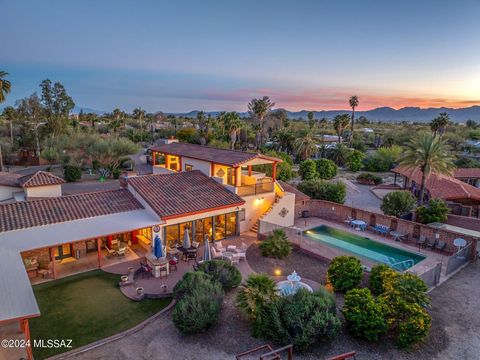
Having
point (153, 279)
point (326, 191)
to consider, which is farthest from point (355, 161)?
point (153, 279)

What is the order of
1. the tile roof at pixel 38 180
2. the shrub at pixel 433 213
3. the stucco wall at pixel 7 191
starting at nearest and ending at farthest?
1. the shrub at pixel 433 213
2. the tile roof at pixel 38 180
3. the stucco wall at pixel 7 191

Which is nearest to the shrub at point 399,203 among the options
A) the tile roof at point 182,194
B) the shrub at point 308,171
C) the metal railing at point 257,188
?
the metal railing at point 257,188

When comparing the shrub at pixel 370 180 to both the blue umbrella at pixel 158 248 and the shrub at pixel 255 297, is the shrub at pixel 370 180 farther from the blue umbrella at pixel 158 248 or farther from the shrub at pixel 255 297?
the shrub at pixel 255 297

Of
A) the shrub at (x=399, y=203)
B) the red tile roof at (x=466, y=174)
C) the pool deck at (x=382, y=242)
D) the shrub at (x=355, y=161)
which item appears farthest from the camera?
the shrub at (x=355, y=161)

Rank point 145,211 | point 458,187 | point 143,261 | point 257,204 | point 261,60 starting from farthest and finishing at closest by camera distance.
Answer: point 261,60, point 458,187, point 257,204, point 145,211, point 143,261

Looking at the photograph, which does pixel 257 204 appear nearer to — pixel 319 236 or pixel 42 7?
pixel 319 236

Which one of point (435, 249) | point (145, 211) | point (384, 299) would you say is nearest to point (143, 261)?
point (145, 211)

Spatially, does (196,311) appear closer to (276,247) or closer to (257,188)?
(276,247)
